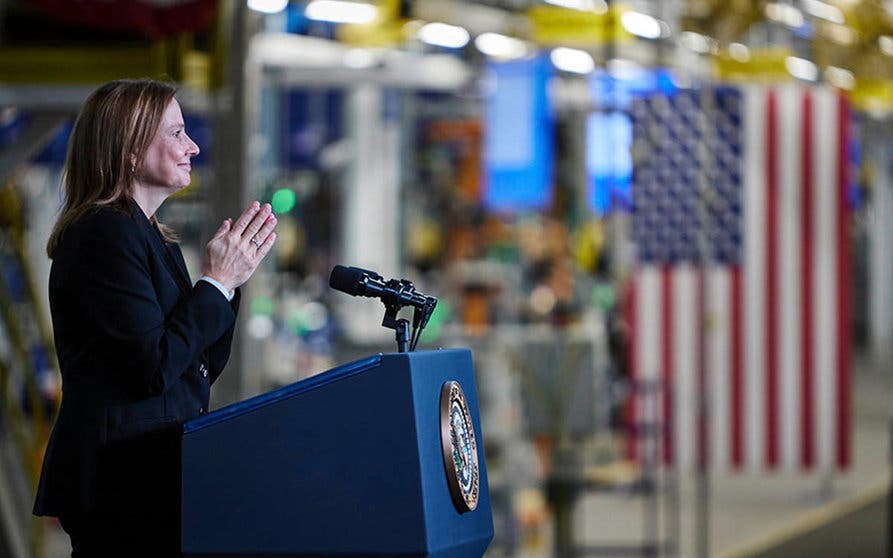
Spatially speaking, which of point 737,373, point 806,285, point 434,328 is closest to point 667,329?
point 737,373

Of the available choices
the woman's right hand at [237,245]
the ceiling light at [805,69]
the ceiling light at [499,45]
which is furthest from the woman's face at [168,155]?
the ceiling light at [805,69]

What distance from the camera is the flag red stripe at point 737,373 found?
10.3m

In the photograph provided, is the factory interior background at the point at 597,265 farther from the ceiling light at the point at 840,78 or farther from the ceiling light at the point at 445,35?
the ceiling light at the point at 840,78

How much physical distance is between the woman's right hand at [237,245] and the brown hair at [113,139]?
0.46 feet

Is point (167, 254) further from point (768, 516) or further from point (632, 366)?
point (768, 516)

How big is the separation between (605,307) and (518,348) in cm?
689

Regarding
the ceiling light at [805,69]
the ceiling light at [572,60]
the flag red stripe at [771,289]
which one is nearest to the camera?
the flag red stripe at [771,289]

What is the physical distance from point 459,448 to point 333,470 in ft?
0.74

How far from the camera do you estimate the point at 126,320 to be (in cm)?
225

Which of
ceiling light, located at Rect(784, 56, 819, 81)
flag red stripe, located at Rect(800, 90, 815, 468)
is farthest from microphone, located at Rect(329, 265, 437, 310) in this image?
ceiling light, located at Rect(784, 56, 819, 81)

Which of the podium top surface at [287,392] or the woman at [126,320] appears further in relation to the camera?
the woman at [126,320]

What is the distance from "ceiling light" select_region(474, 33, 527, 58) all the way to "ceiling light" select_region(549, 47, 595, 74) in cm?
62

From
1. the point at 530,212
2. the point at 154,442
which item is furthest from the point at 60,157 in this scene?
the point at 530,212

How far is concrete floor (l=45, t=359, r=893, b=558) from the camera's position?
9.10 meters
